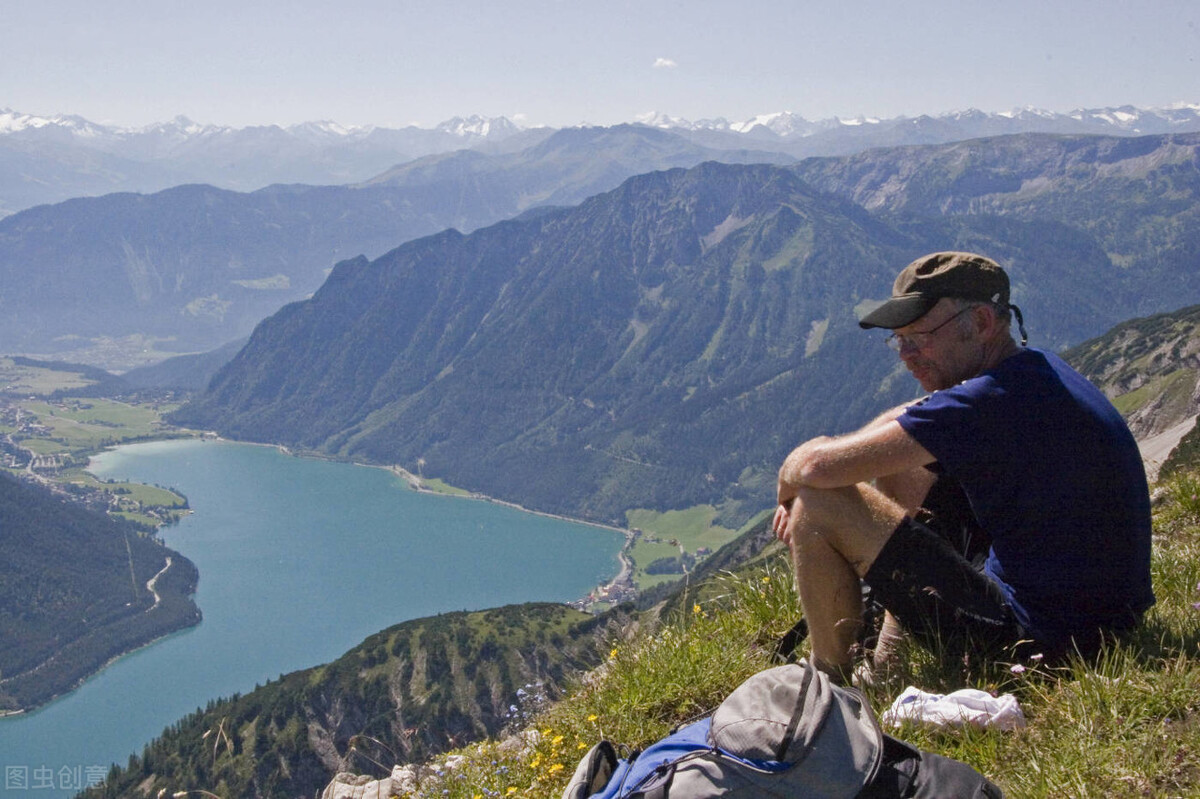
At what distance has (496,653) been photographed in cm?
10050

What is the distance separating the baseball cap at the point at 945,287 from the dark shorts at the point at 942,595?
1.28m

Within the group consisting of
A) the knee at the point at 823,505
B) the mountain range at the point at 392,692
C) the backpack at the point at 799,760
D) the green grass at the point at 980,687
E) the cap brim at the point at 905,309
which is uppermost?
the cap brim at the point at 905,309

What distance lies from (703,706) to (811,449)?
204 cm

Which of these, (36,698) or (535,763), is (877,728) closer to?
(535,763)

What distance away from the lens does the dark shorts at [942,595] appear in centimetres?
533

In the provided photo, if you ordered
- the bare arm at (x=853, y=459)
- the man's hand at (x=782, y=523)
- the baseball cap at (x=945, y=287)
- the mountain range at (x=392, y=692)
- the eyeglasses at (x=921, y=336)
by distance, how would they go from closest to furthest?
the bare arm at (x=853, y=459), the baseball cap at (x=945, y=287), the eyeglasses at (x=921, y=336), the man's hand at (x=782, y=523), the mountain range at (x=392, y=692)

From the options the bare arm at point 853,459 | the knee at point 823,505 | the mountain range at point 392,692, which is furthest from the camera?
the mountain range at point 392,692

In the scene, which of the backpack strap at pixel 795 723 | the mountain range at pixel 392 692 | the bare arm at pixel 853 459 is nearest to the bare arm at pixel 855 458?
the bare arm at pixel 853 459

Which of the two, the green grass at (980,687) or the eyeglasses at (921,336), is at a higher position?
the eyeglasses at (921,336)

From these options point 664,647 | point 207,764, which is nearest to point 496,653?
point 207,764

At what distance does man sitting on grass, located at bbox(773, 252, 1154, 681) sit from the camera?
4.93m

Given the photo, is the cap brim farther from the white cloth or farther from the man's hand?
the white cloth

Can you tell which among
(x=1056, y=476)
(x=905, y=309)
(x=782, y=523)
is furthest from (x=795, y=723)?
(x=905, y=309)

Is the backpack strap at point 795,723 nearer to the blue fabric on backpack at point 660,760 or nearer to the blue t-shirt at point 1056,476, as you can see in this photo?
the blue fabric on backpack at point 660,760
